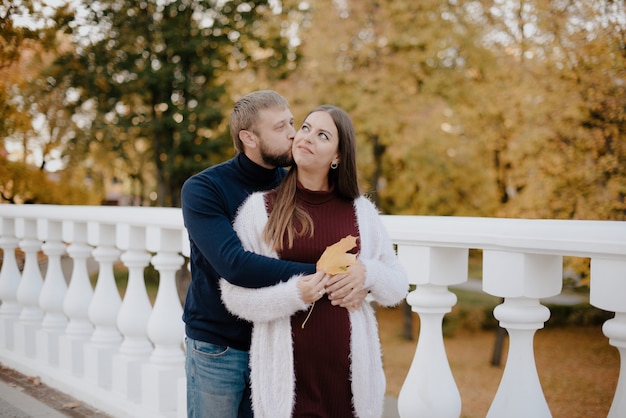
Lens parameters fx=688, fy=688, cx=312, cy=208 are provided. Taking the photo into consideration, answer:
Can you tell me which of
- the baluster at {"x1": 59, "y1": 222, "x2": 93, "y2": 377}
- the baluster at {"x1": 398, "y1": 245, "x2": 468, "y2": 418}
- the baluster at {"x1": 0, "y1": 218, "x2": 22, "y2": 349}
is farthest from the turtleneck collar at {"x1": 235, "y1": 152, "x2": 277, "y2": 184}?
the baluster at {"x1": 0, "y1": 218, "x2": 22, "y2": 349}

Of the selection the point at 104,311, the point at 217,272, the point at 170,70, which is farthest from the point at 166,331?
the point at 170,70

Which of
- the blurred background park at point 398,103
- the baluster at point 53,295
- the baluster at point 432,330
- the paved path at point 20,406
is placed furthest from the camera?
the blurred background park at point 398,103

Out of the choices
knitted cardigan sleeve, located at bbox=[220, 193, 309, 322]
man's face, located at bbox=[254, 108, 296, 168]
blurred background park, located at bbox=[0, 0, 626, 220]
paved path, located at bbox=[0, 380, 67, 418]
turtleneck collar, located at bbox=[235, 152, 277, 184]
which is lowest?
paved path, located at bbox=[0, 380, 67, 418]

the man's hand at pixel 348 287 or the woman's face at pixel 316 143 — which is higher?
the woman's face at pixel 316 143

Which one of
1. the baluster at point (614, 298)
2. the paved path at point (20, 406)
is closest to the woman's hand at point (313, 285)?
the baluster at point (614, 298)

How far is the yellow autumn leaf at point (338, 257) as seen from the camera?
85.2 inches

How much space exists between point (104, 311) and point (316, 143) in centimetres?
234

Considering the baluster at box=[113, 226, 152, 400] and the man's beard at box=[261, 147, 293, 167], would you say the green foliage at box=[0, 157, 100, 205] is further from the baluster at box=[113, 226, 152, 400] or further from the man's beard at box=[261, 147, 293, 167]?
the man's beard at box=[261, 147, 293, 167]

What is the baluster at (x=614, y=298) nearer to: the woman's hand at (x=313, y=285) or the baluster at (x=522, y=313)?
the baluster at (x=522, y=313)

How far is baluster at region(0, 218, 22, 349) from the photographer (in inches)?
207

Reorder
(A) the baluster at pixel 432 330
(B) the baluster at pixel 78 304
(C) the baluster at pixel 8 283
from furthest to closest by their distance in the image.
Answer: (C) the baluster at pixel 8 283
(B) the baluster at pixel 78 304
(A) the baluster at pixel 432 330

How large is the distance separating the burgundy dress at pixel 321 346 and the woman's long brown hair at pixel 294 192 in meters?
0.04

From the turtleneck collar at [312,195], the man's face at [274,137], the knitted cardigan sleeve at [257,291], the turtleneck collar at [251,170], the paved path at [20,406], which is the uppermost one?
the man's face at [274,137]

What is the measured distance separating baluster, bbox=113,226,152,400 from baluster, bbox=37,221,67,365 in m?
0.98
